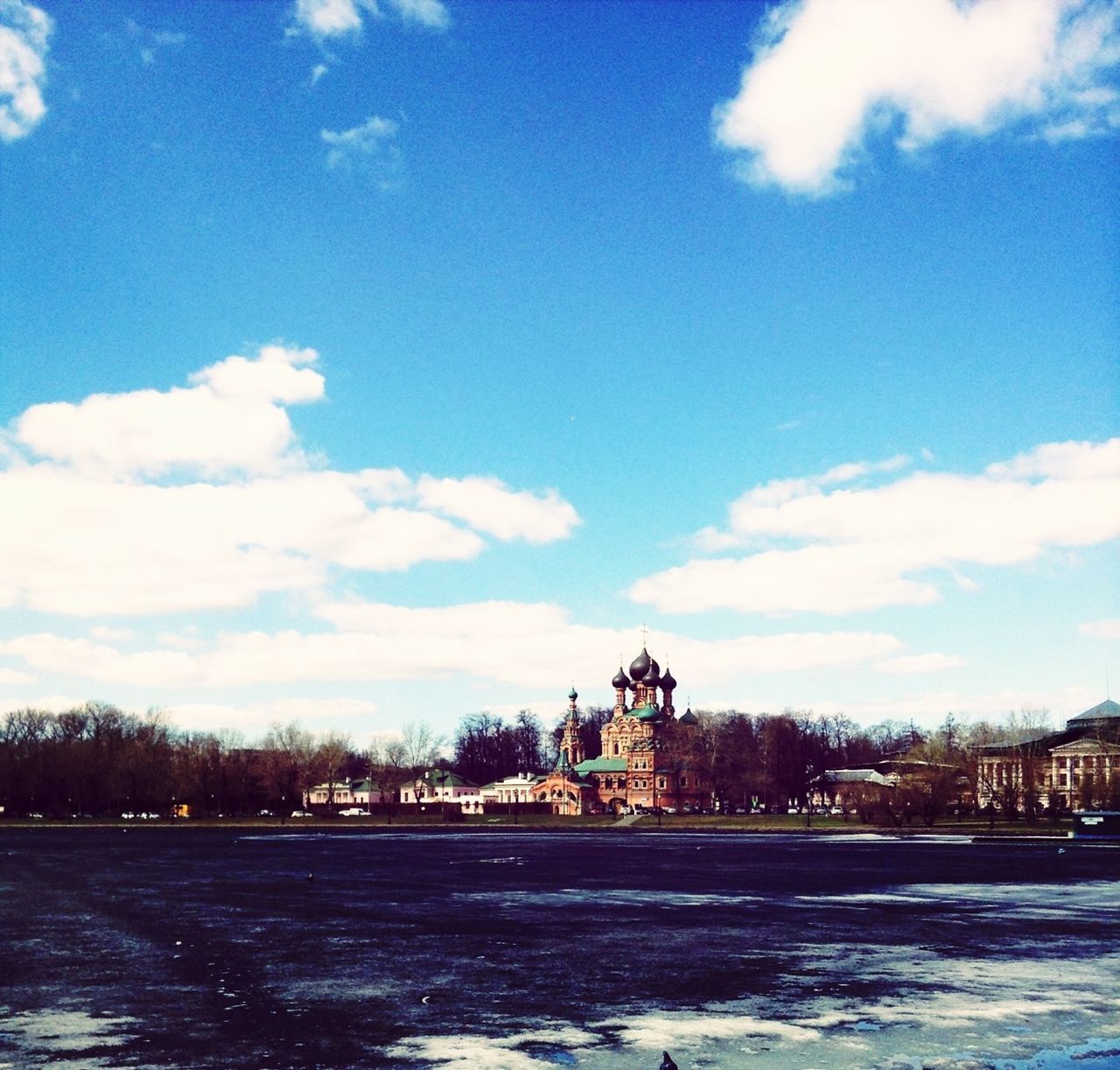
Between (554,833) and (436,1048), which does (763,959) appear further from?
(554,833)

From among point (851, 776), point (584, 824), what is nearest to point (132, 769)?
point (584, 824)

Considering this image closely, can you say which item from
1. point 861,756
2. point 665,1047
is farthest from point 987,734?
point 665,1047

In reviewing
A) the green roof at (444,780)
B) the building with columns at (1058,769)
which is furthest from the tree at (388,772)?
the building with columns at (1058,769)

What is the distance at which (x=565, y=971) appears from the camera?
20.0m

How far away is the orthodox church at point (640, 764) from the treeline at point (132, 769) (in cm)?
3257

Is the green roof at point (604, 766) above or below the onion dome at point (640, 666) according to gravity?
below

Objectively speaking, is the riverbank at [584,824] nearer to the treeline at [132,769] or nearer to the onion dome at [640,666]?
the treeline at [132,769]

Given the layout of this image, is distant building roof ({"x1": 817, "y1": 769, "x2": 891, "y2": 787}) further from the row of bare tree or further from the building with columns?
the row of bare tree

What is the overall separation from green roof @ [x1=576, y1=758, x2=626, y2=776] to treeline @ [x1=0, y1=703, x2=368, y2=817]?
33760 mm

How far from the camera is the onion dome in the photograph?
163 metres

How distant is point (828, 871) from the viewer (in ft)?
146

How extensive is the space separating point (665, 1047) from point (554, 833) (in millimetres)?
89948

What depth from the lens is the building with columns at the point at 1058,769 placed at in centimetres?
9962

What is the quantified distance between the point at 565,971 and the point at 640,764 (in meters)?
137
